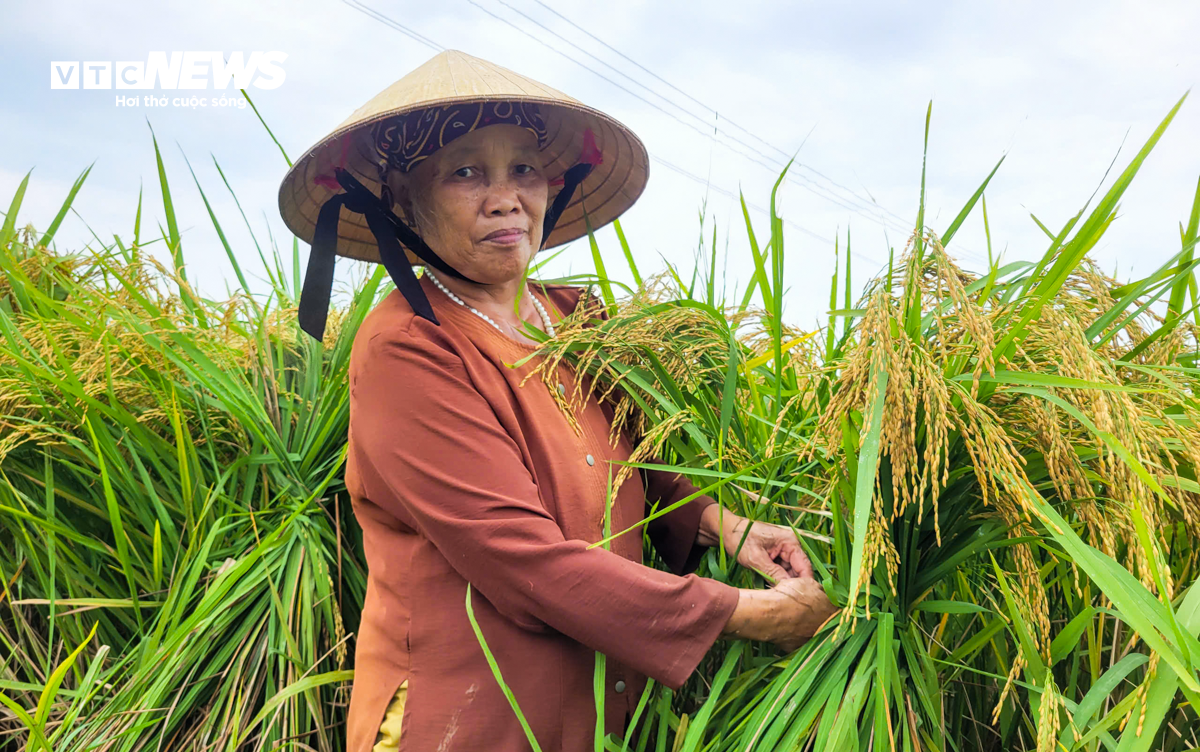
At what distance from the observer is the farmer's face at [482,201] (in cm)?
198

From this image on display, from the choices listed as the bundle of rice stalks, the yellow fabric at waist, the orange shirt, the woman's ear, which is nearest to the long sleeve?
the orange shirt

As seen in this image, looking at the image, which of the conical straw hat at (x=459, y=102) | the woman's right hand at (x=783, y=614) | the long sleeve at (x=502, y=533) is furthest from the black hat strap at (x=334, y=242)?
the woman's right hand at (x=783, y=614)

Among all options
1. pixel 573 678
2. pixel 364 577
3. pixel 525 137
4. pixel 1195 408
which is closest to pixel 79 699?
pixel 364 577

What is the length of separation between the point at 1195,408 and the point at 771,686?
2.76 feet

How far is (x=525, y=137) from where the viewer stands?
2.08 metres

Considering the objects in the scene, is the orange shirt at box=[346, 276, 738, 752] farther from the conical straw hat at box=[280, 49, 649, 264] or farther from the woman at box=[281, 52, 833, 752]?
the conical straw hat at box=[280, 49, 649, 264]

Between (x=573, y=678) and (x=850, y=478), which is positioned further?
(x=573, y=678)

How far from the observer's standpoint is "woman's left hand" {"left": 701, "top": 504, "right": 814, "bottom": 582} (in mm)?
1757

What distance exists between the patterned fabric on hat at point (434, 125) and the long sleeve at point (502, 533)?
19.1 inches

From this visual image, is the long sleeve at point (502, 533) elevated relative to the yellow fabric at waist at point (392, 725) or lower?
elevated

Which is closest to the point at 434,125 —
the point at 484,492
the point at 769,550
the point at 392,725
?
the point at 484,492

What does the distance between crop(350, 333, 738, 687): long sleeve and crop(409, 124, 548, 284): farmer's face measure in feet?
0.97

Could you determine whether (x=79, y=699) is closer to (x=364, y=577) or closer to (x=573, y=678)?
(x=364, y=577)

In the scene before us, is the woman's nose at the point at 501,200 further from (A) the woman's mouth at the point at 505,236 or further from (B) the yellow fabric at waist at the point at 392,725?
(B) the yellow fabric at waist at the point at 392,725
